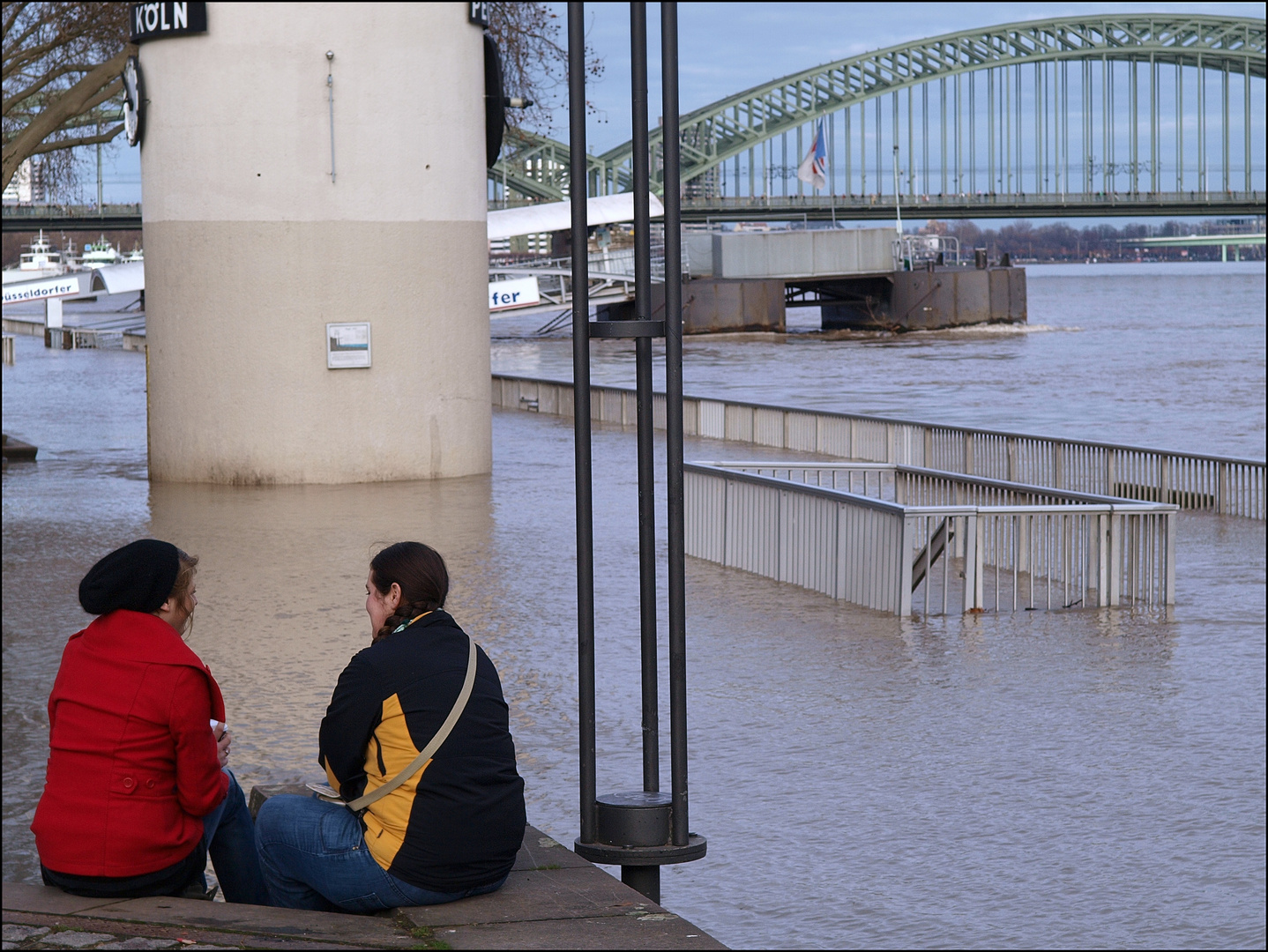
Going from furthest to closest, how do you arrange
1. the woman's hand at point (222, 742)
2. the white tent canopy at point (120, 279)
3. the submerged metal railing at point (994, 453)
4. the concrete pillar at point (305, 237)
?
1. the white tent canopy at point (120, 279)
2. the concrete pillar at point (305, 237)
3. the submerged metal railing at point (994, 453)
4. the woman's hand at point (222, 742)

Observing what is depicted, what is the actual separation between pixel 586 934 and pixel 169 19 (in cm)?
1568

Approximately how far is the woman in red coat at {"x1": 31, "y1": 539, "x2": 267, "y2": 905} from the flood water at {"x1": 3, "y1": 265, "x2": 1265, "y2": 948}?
5.28ft

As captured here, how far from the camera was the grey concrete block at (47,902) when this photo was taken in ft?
13.0

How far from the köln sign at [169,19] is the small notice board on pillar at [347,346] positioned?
11.8 feet

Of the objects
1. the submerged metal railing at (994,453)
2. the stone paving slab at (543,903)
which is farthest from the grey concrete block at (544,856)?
the submerged metal railing at (994,453)

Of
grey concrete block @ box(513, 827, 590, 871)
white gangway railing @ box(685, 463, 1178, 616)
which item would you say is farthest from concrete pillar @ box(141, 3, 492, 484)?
grey concrete block @ box(513, 827, 590, 871)

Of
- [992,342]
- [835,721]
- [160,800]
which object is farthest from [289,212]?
[992,342]

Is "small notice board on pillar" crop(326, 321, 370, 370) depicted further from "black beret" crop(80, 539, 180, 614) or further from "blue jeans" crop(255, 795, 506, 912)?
"black beret" crop(80, 539, 180, 614)

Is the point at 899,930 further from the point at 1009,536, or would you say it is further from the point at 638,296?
the point at 1009,536

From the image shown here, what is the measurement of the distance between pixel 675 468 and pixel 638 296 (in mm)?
639

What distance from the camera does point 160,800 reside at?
402 cm

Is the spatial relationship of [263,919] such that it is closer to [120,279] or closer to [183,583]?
[183,583]

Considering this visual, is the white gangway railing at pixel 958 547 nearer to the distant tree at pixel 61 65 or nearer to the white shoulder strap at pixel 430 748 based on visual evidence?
the white shoulder strap at pixel 430 748

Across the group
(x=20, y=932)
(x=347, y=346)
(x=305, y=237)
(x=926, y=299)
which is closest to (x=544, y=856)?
(x=20, y=932)
